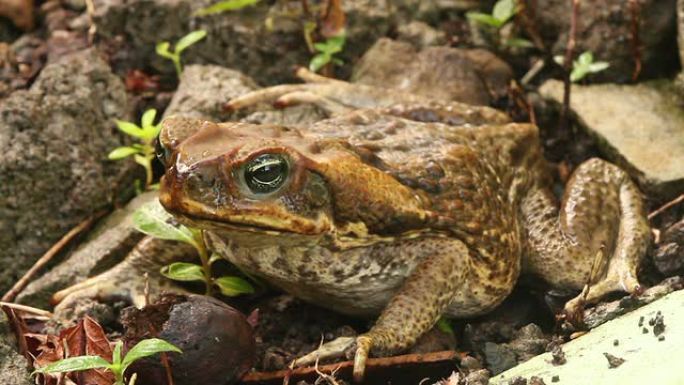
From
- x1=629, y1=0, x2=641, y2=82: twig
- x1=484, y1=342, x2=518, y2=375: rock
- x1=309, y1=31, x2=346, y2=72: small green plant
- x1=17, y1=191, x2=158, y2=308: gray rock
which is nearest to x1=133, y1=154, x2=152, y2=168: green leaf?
x1=17, y1=191, x2=158, y2=308: gray rock

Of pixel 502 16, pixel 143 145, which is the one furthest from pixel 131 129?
pixel 502 16

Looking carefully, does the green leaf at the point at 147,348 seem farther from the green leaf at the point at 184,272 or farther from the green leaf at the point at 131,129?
the green leaf at the point at 131,129

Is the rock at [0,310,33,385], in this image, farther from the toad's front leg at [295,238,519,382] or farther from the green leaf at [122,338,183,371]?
the toad's front leg at [295,238,519,382]

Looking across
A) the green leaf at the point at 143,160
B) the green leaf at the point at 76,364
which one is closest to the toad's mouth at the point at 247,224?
the green leaf at the point at 76,364

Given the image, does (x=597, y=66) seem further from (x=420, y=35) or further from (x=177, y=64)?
(x=177, y=64)

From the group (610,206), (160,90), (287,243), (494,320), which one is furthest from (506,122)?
(160,90)

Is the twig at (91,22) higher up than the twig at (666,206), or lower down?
higher up
